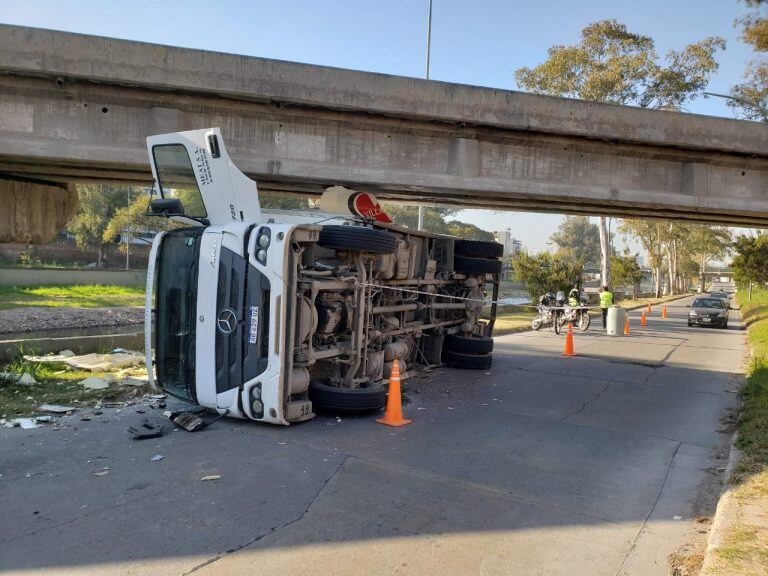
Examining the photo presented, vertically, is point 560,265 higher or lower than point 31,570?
higher

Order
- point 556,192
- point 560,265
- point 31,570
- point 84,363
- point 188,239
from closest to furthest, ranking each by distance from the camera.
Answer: point 31,570, point 188,239, point 556,192, point 84,363, point 560,265

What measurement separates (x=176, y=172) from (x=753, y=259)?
34594mm

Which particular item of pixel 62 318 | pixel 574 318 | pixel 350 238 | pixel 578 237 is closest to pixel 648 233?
pixel 574 318

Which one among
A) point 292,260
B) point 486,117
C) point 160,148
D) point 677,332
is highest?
point 486,117

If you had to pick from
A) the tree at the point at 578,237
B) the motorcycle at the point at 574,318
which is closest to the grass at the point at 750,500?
the motorcycle at the point at 574,318

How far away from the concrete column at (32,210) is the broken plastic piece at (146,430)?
5389 mm

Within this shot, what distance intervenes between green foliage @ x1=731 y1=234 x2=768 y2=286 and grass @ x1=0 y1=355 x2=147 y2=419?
113ft

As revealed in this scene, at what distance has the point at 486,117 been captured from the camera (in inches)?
388

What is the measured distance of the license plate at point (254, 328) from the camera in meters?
6.50

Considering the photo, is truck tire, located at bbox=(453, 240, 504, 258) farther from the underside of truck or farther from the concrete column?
the concrete column

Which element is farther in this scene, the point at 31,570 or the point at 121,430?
the point at 121,430

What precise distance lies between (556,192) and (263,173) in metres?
5.12

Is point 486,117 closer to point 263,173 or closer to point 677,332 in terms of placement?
point 263,173

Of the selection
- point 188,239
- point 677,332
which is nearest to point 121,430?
point 188,239
